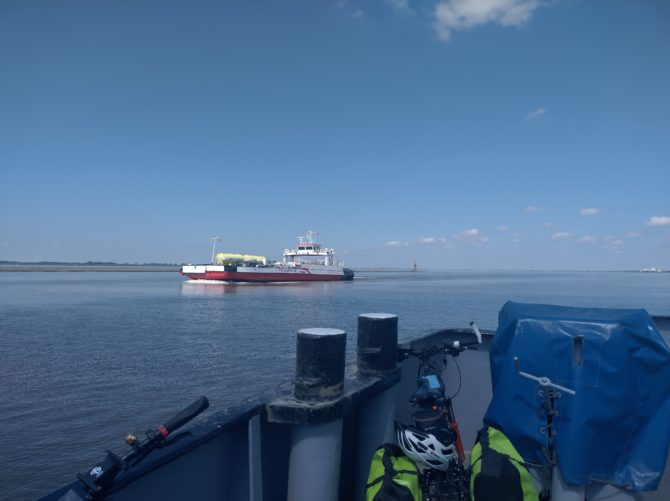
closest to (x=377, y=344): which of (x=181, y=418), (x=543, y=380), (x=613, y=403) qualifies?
(x=543, y=380)

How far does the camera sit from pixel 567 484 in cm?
266

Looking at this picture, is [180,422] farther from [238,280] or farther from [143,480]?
[238,280]

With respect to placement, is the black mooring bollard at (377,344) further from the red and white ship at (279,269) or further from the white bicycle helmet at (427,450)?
the red and white ship at (279,269)

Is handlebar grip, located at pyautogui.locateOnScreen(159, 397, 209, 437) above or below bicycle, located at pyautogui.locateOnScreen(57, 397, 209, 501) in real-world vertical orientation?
above

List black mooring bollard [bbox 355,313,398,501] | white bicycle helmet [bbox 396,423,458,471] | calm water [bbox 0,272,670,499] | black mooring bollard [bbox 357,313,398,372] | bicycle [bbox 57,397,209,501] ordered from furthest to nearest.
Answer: calm water [bbox 0,272,670,499] < black mooring bollard [bbox 357,313,398,372] < black mooring bollard [bbox 355,313,398,501] < white bicycle helmet [bbox 396,423,458,471] < bicycle [bbox 57,397,209,501]

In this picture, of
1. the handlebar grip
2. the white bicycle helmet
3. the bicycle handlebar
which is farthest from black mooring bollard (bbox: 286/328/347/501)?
the bicycle handlebar

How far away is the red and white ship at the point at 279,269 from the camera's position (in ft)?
231

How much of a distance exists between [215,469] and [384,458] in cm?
100

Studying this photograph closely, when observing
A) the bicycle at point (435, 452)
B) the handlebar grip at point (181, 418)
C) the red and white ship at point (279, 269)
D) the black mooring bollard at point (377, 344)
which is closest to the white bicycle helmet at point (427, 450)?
the bicycle at point (435, 452)

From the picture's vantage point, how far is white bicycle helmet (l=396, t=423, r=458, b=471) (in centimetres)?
251

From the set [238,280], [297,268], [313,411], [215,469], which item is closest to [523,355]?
[313,411]

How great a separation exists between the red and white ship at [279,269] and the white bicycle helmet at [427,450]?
68.7 meters

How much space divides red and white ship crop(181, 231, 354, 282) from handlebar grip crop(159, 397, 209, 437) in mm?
69112

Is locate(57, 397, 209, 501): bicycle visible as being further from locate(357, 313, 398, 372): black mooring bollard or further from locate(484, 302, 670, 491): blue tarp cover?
locate(484, 302, 670, 491): blue tarp cover
